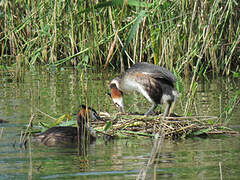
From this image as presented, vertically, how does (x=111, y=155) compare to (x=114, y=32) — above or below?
below

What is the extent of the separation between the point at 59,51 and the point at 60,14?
217cm

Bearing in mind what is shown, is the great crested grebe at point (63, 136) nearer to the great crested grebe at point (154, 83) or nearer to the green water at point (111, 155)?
the green water at point (111, 155)

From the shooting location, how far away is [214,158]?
4.64m

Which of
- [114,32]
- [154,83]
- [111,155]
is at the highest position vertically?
[114,32]

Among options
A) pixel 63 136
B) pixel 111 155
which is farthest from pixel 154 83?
pixel 111 155

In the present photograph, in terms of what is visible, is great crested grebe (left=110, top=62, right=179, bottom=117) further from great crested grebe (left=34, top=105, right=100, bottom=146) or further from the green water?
great crested grebe (left=34, top=105, right=100, bottom=146)

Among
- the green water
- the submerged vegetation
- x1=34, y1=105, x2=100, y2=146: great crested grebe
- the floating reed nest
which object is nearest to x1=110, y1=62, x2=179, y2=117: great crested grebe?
the floating reed nest

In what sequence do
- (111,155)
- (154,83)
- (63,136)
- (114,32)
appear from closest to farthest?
(111,155) → (63,136) → (154,83) → (114,32)

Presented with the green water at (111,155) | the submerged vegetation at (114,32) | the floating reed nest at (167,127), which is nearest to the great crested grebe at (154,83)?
the floating reed nest at (167,127)

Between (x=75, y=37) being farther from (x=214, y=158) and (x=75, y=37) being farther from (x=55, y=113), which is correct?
(x=214, y=158)

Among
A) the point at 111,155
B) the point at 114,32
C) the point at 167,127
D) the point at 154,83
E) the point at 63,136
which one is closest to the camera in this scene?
the point at 111,155

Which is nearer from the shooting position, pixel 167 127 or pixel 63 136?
pixel 63 136

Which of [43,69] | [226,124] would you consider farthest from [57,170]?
[43,69]

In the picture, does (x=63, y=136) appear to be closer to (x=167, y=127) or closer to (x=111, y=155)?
(x=111, y=155)
